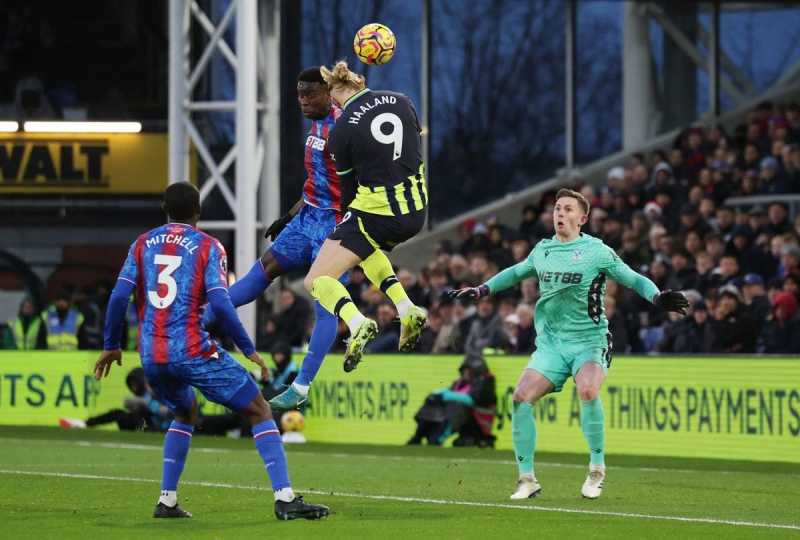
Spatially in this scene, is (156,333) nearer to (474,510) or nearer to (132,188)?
(474,510)

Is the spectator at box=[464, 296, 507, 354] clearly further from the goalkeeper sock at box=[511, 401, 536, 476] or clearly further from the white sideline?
the goalkeeper sock at box=[511, 401, 536, 476]

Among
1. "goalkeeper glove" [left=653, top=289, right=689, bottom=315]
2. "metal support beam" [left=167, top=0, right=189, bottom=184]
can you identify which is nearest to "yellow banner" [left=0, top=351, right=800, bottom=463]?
"metal support beam" [left=167, top=0, right=189, bottom=184]

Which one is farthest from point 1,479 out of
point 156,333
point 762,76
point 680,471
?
point 762,76

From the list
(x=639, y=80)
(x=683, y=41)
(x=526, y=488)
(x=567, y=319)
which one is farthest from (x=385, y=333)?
(x=683, y=41)

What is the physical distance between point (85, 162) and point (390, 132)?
18.1 m

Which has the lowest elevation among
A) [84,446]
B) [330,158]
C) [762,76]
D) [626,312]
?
[84,446]

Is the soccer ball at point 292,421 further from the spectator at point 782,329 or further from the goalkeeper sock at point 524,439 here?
the goalkeeper sock at point 524,439

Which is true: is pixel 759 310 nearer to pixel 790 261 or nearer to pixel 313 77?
pixel 790 261

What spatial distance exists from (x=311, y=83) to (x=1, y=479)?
447 cm

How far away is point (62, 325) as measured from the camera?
2403 centimetres

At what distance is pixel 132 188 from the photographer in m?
28.0

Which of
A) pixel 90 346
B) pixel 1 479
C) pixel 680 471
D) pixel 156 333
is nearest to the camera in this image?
pixel 156 333

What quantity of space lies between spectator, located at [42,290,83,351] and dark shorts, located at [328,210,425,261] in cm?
1307

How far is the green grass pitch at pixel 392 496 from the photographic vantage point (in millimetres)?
10203
